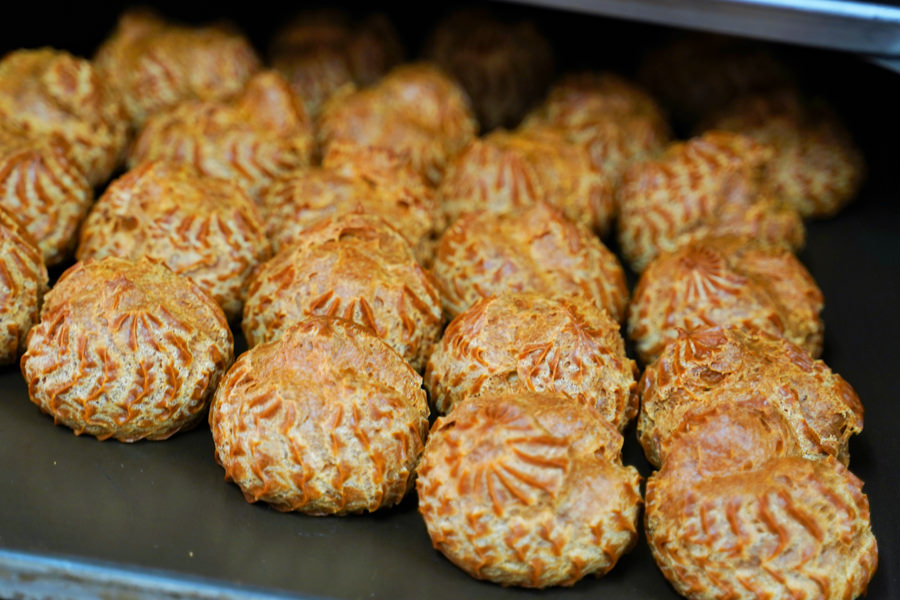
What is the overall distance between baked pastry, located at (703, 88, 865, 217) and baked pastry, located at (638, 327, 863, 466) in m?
1.58

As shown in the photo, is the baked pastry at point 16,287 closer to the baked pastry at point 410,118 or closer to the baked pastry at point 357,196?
the baked pastry at point 357,196

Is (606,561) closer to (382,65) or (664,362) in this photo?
→ (664,362)

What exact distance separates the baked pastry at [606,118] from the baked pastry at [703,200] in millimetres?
295

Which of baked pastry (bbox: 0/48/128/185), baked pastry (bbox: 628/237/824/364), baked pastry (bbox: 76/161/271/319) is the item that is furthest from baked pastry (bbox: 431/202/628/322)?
baked pastry (bbox: 0/48/128/185)

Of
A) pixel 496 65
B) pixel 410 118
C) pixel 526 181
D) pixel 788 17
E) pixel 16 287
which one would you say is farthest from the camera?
pixel 496 65

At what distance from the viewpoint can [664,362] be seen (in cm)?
288

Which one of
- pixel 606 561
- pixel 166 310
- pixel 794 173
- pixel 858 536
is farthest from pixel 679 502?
pixel 794 173

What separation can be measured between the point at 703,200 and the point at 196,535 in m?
2.23

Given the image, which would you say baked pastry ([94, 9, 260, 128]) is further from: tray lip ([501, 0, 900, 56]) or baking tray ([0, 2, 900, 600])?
baking tray ([0, 2, 900, 600])

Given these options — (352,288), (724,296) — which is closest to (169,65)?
(352,288)

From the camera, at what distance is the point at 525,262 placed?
328 cm

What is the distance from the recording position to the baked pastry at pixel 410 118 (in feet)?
13.4

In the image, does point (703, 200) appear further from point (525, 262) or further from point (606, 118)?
point (525, 262)

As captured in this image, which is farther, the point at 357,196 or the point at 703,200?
the point at 703,200
